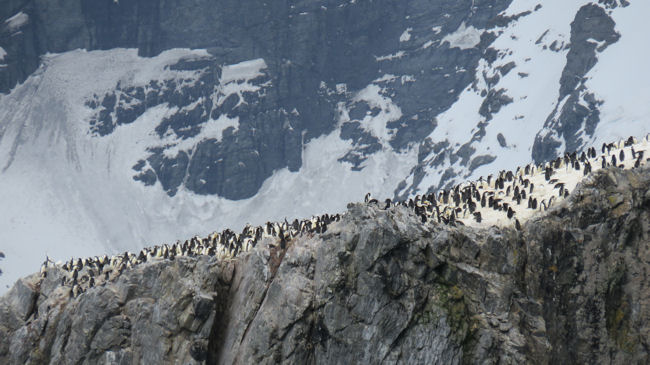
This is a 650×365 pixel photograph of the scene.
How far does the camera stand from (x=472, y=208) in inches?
1865

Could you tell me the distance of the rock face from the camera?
41250mm

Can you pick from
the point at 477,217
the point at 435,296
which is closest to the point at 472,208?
the point at 477,217

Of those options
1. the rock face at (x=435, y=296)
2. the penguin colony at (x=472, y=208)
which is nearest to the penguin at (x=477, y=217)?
the penguin colony at (x=472, y=208)

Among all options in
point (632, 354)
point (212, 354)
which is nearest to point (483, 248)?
point (632, 354)

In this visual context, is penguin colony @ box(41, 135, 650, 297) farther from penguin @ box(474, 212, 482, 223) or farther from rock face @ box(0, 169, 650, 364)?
rock face @ box(0, 169, 650, 364)

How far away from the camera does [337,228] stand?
4506cm

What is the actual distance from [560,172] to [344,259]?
17.1 m

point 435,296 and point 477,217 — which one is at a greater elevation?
point 477,217

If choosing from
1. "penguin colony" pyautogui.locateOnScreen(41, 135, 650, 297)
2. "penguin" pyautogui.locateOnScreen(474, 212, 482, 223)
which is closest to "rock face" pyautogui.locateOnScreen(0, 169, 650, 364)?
"penguin colony" pyautogui.locateOnScreen(41, 135, 650, 297)

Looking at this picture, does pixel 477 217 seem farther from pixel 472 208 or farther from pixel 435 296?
pixel 435 296

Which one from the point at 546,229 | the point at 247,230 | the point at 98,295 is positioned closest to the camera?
the point at 546,229

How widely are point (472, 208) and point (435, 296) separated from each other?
7.50 meters

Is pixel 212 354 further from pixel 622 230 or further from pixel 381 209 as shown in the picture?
pixel 622 230

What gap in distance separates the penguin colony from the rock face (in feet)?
5.89
